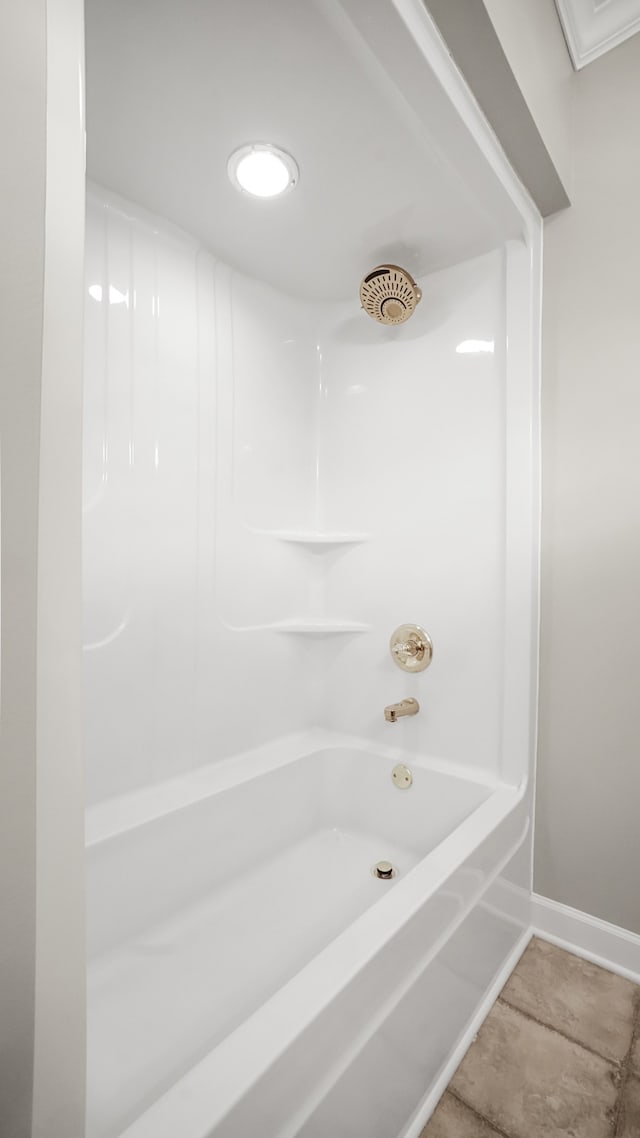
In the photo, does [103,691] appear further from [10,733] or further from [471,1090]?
[471,1090]

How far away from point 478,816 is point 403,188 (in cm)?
169

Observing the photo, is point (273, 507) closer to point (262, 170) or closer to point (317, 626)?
point (317, 626)

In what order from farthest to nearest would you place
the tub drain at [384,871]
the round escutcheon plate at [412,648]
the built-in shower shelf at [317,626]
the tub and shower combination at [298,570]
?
the built-in shower shelf at [317,626], the round escutcheon plate at [412,648], the tub drain at [384,871], the tub and shower combination at [298,570]

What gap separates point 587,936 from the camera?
1455 mm


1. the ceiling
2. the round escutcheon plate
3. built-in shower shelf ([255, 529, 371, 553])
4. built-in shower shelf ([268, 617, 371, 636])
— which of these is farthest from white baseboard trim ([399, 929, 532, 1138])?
the ceiling

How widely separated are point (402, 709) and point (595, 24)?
2100mm

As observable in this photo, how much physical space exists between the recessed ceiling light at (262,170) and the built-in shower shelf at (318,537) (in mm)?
1005

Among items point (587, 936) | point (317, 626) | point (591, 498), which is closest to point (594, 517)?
point (591, 498)

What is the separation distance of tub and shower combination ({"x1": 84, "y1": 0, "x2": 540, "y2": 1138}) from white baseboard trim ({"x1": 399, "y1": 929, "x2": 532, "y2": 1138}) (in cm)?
1

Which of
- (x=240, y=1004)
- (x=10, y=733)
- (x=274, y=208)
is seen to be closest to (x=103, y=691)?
(x=240, y=1004)

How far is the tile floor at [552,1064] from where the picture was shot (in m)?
1.00

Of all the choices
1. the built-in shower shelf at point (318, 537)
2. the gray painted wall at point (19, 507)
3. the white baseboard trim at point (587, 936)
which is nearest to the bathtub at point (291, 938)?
the white baseboard trim at point (587, 936)

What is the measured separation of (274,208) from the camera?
141 cm

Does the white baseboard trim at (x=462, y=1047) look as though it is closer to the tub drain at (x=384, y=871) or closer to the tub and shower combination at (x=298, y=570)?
the tub and shower combination at (x=298, y=570)
